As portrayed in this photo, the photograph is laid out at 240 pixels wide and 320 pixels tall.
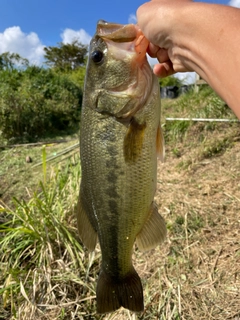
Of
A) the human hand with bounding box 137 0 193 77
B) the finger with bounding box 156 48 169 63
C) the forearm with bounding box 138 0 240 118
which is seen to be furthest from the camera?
the finger with bounding box 156 48 169 63

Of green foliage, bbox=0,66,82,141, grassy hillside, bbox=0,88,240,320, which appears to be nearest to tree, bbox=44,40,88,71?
A: green foliage, bbox=0,66,82,141

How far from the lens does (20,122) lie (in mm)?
9164

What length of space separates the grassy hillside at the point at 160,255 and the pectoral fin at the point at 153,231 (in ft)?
4.70

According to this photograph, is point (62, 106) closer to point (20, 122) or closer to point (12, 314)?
point (20, 122)

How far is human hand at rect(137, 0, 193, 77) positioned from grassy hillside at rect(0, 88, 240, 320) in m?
2.18

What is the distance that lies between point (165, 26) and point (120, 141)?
0.63 metres

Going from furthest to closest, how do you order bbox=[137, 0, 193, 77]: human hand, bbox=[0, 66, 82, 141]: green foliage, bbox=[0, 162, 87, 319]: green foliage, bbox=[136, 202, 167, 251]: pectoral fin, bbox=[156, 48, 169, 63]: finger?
bbox=[0, 66, 82, 141]: green foliage, bbox=[0, 162, 87, 319]: green foliage, bbox=[156, 48, 169, 63]: finger, bbox=[136, 202, 167, 251]: pectoral fin, bbox=[137, 0, 193, 77]: human hand

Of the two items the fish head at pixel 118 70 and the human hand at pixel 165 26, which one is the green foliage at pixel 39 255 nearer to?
the fish head at pixel 118 70

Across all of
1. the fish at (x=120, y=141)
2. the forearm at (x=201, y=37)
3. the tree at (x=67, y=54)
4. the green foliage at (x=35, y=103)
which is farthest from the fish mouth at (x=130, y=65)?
the tree at (x=67, y=54)

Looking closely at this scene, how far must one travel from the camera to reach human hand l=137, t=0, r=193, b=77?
5.28 feet

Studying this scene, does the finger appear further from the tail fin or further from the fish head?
the tail fin

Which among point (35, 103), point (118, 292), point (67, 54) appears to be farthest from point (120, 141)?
point (67, 54)

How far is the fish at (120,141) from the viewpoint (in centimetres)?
168

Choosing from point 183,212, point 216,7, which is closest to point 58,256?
point 183,212
